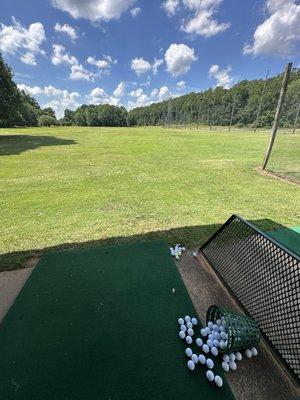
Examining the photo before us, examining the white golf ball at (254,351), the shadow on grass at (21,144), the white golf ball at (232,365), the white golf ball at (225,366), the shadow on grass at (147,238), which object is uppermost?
the white golf ball at (225,366)

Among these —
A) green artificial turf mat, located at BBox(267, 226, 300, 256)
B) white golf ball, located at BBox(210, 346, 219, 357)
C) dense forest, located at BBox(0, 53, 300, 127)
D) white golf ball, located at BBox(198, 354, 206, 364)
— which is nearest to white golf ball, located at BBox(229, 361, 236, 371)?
white golf ball, located at BBox(210, 346, 219, 357)

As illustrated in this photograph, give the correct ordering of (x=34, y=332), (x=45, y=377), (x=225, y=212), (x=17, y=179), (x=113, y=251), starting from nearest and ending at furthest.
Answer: (x=45, y=377), (x=34, y=332), (x=113, y=251), (x=225, y=212), (x=17, y=179)

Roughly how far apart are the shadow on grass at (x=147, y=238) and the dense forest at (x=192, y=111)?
23.8 feet

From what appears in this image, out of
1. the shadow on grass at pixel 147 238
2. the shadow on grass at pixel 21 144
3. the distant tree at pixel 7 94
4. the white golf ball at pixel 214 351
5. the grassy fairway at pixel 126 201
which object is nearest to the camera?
the white golf ball at pixel 214 351

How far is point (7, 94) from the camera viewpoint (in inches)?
720

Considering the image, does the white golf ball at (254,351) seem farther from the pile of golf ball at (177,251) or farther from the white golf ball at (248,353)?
the pile of golf ball at (177,251)

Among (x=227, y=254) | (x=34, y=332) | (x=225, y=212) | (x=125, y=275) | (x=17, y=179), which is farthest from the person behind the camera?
(x=17, y=179)

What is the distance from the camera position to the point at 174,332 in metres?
2.21

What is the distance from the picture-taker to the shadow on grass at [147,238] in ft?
11.1

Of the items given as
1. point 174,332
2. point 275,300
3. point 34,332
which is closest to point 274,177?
point 275,300

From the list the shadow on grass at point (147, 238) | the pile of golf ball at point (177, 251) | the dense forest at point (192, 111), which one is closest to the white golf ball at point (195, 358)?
the pile of golf ball at point (177, 251)

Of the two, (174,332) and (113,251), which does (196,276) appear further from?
(113,251)

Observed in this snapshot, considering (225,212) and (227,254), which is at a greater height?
(227,254)

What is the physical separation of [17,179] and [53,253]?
4.94 m
